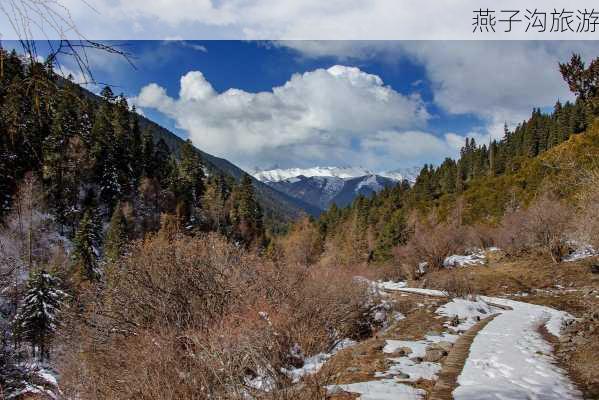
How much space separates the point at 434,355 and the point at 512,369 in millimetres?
1895

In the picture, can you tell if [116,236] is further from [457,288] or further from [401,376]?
[401,376]

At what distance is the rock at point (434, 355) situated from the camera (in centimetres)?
1009

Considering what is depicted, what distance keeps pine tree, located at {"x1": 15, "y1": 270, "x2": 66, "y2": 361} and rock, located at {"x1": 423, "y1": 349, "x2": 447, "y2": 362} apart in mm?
29302

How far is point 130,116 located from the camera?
78312mm

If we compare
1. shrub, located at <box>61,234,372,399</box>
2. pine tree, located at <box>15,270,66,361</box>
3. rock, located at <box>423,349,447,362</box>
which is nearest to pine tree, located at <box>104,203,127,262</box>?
pine tree, located at <box>15,270,66,361</box>

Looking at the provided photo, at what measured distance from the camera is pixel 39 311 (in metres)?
30.7

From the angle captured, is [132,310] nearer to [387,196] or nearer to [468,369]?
[468,369]

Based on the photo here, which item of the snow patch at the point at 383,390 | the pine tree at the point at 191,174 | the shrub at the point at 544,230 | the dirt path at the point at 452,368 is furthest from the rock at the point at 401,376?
the pine tree at the point at 191,174

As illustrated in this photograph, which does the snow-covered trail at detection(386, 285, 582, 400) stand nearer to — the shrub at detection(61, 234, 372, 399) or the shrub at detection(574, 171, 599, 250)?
the shrub at detection(574, 171, 599, 250)

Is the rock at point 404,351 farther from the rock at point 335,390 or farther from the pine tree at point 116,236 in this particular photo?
the pine tree at point 116,236

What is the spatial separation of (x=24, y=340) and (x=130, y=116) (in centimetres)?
5544

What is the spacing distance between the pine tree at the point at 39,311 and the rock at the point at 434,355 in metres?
29.3

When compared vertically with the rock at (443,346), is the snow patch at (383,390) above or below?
above

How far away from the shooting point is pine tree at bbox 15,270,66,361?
30.3 m
